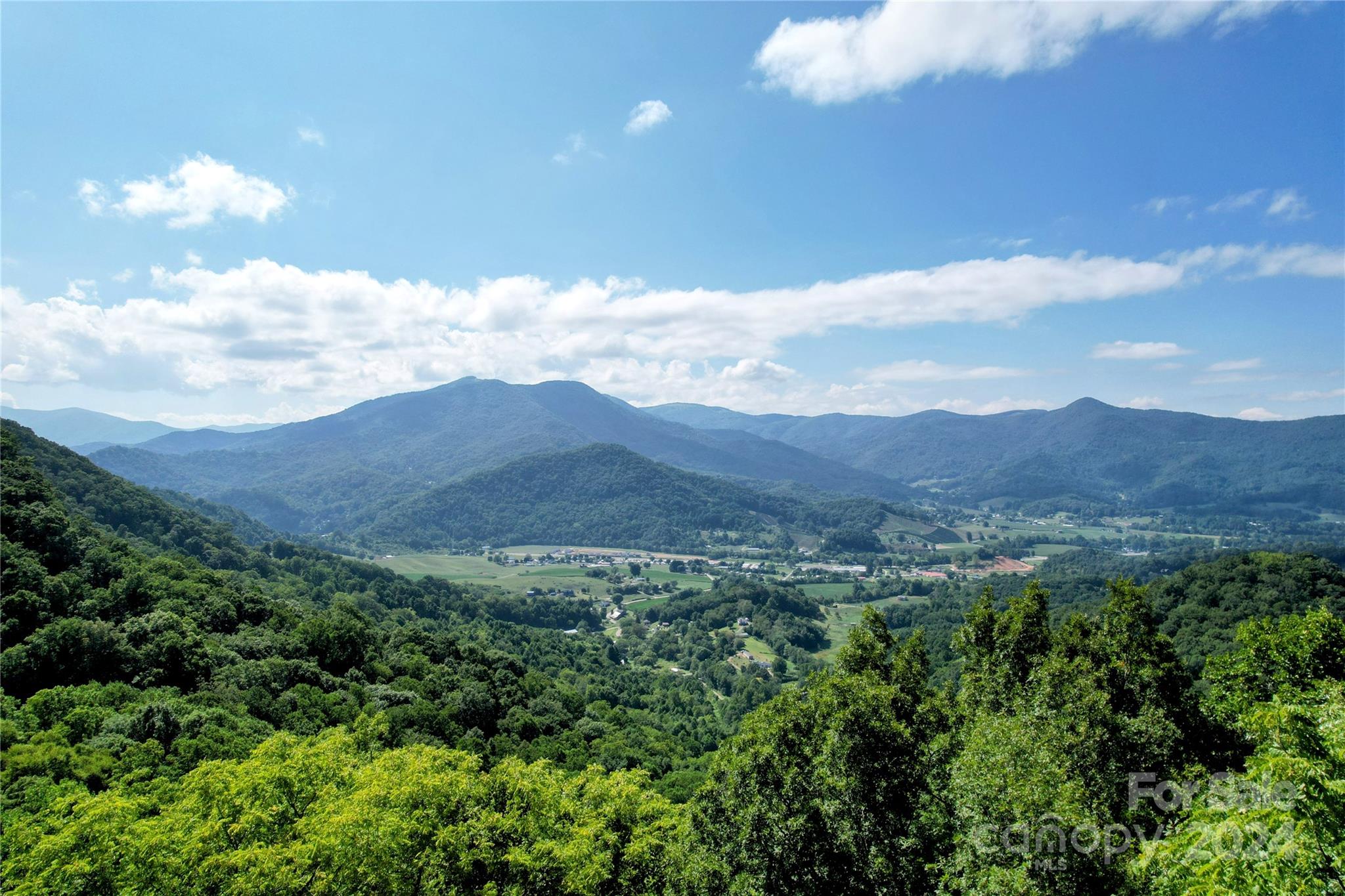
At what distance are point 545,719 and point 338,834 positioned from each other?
3182 centimetres

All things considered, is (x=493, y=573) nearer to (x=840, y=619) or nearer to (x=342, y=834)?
(x=840, y=619)

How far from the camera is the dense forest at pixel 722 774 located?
11.2 meters

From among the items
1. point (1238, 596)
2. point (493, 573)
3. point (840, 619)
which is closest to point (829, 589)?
point (840, 619)

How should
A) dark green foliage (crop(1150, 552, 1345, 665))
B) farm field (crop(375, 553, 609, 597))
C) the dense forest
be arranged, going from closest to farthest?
1. the dense forest
2. dark green foliage (crop(1150, 552, 1345, 665))
3. farm field (crop(375, 553, 609, 597))

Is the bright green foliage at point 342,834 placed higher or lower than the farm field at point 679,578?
higher

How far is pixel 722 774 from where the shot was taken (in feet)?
65.5

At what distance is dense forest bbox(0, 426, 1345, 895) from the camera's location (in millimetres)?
11164

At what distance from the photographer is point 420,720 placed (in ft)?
116

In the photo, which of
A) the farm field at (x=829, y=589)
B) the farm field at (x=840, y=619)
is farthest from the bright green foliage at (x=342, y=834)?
the farm field at (x=829, y=589)

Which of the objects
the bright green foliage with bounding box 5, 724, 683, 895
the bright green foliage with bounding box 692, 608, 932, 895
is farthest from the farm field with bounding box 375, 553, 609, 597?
the bright green foliage with bounding box 692, 608, 932, 895

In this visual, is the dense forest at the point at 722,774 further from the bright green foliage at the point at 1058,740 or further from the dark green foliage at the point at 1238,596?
the dark green foliage at the point at 1238,596

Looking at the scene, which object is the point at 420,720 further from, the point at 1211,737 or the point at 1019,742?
the point at 1211,737

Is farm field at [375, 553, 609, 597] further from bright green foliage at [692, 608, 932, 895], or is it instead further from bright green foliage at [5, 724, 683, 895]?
bright green foliage at [692, 608, 932, 895]

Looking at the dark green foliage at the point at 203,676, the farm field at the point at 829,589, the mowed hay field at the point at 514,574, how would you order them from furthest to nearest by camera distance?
the mowed hay field at the point at 514,574 < the farm field at the point at 829,589 < the dark green foliage at the point at 203,676
